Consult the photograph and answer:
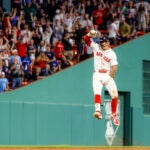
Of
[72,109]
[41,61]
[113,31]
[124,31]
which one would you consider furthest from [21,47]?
[124,31]

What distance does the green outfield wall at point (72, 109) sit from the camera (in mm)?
28375

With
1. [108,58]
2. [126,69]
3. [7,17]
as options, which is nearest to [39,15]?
[7,17]

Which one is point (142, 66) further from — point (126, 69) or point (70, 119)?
point (70, 119)

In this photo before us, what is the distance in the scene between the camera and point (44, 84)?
29.5 m

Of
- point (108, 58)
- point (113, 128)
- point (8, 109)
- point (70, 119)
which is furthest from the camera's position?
point (113, 128)

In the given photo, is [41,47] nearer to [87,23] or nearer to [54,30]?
[54,30]

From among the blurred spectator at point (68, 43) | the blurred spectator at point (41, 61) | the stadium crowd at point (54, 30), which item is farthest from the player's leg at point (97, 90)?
the blurred spectator at point (68, 43)

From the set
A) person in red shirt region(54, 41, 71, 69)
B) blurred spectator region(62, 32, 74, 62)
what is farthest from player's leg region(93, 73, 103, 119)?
blurred spectator region(62, 32, 74, 62)

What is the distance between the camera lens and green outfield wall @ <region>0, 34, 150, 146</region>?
2838 cm

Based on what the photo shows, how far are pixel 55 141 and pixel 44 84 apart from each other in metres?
2.20

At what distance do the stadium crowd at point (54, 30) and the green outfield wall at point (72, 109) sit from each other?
1.40ft

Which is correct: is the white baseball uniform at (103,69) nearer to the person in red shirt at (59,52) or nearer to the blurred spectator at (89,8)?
the person in red shirt at (59,52)

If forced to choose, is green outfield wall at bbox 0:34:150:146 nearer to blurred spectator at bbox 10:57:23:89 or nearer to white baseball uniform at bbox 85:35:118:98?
blurred spectator at bbox 10:57:23:89

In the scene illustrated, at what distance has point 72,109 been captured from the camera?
3023 cm
